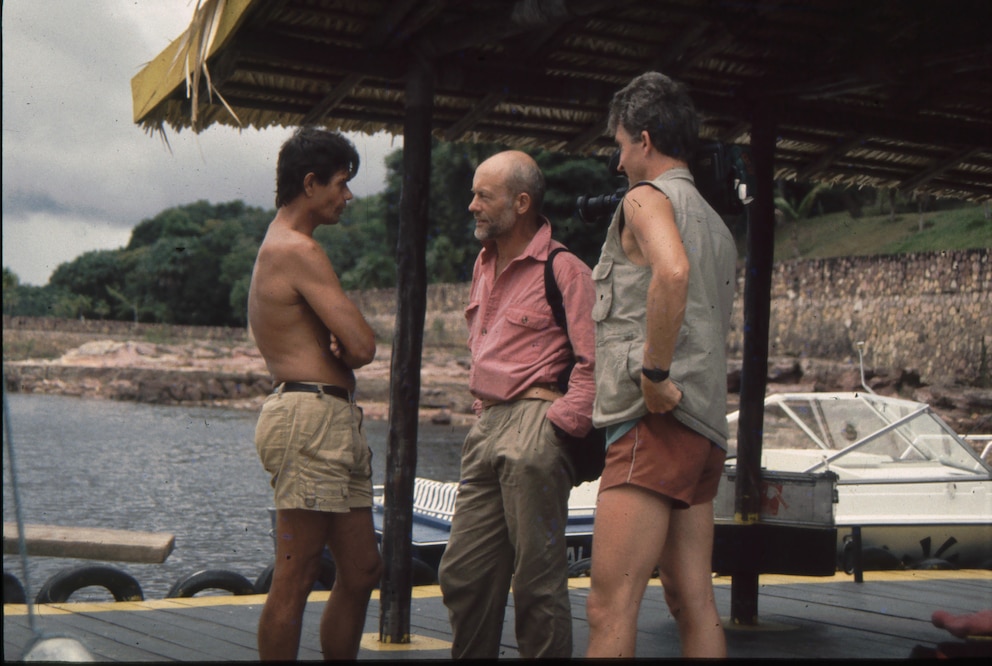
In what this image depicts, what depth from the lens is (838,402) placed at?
1131cm

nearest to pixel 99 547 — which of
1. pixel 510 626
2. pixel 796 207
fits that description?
pixel 510 626

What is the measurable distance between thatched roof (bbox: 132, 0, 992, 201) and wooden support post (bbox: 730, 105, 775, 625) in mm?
304

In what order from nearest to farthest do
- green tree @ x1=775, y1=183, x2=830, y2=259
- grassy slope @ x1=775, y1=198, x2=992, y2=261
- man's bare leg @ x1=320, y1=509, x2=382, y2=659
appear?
man's bare leg @ x1=320, y1=509, x2=382, y2=659
grassy slope @ x1=775, y1=198, x2=992, y2=261
green tree @ x1=775, y1=183, x2=830, y2=259

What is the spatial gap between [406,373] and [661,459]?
207cm

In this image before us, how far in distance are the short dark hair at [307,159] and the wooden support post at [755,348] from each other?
2.48 meters

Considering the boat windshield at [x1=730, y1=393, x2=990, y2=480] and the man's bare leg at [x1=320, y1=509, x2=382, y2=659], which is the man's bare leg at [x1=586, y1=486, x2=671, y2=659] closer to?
the man's bare leg at [x1=320, y1=509, x2=382, y2=659]

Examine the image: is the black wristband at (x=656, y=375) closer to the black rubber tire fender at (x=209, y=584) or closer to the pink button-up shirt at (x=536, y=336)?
the pink button-up shirt at (x=536, y=336)

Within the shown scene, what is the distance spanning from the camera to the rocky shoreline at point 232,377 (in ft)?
99.0

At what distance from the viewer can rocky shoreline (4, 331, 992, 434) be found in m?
30.2

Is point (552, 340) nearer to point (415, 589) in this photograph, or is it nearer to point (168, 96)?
point (168, 96)

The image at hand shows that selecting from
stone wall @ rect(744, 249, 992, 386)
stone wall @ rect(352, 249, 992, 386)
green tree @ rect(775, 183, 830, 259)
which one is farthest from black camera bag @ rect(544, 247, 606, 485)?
green tree @ rect(775, 183, 830, 259)

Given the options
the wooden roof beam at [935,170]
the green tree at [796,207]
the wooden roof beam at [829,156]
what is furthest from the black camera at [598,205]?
the green tree at [796,207]

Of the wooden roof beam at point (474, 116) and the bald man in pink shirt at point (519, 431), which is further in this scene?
the wooden roof beam at point (474, 116)

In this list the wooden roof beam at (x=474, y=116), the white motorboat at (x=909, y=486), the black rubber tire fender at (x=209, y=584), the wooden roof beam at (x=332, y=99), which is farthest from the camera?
the white motorboat at (x=909, y=486)
